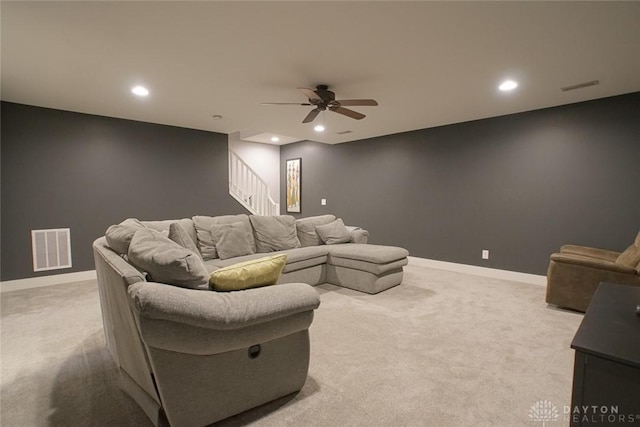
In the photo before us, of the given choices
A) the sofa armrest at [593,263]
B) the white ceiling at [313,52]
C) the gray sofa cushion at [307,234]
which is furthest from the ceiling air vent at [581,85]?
the gray sofa cushion at [307,234]

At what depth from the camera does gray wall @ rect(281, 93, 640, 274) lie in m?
3.54

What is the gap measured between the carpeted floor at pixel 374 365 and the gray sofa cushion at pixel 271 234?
3.17 ft

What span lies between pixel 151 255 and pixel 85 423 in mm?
925

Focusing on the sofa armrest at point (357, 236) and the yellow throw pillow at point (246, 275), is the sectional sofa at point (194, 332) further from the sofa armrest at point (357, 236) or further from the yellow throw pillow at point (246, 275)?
the sofa armrest at point (357, 236)

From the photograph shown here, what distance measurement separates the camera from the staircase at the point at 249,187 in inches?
261

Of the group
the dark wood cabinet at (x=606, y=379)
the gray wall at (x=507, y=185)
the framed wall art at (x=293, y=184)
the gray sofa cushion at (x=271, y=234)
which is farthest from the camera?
the framed wall art at (x=293, y=184)

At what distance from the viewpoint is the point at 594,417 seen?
897 mm

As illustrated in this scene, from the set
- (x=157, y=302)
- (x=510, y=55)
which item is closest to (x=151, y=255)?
(x=157, y=302)

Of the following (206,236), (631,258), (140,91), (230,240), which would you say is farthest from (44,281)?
(631,258)

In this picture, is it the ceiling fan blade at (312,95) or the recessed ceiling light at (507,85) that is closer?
the ceiling fan blade at (312,95)

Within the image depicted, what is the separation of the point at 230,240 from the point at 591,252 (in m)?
4.08

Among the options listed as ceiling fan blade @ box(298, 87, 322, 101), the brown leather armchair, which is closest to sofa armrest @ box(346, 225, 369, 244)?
ceiling fan blade @ box(298, 87, 322, 101)

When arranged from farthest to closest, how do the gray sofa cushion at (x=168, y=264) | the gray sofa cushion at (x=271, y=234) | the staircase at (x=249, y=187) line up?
the staircase at (x=249, y=187) < the gray sofa cushion at (x=271, y=234) < the gray sofa cushion at (x=168, y=264)

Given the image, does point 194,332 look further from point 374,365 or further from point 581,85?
point 581,85
